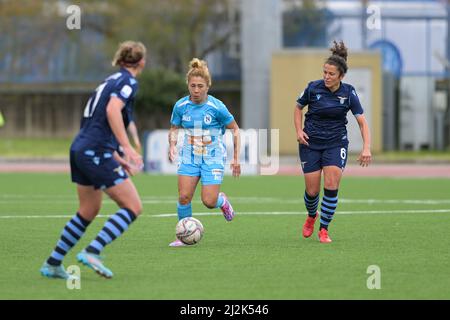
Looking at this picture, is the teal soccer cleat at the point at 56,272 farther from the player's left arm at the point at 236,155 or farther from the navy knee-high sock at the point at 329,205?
the navy knee-high sock at the point at 329,205

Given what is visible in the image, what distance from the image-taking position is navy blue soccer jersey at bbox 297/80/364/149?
1307 cm

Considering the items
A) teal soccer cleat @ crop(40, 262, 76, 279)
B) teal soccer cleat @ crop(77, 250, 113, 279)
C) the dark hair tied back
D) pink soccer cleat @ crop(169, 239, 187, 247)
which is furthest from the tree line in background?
teal soccer cleat @ crop(77, 250, 113, 279)

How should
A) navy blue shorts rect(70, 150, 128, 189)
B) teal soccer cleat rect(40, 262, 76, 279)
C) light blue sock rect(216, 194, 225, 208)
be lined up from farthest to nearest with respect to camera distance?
light blue sock rect(216, 194, 225, 208) < teal soccer cleat rect(40, 262, 76, 279) < navy blue shorts rect(70, 150, 128, 189)

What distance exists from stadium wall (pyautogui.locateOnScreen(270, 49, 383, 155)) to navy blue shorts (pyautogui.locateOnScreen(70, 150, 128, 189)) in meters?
27.5

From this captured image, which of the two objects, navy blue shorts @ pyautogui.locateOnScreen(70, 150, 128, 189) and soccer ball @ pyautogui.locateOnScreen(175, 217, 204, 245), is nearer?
navy blue shorts @ pyautogui.locateOnScreen(70, 150, 128, 189)

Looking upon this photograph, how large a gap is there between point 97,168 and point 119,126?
0.42 m

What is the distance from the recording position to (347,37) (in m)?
42.8

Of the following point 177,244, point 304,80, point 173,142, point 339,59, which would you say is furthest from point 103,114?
point 304,80

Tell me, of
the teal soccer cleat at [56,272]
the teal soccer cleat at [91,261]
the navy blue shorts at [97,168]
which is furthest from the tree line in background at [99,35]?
the teal soccer cleat at [91,261]

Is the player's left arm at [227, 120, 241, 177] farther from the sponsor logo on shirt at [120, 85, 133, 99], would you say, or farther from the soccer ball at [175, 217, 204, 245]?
the sponsor logo on shirt at [120, 85, 133, 99]

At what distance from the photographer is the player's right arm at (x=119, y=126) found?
9.61m

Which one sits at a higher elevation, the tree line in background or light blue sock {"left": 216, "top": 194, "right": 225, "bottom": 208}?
the tree line in background

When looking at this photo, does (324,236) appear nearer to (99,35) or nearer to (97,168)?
(97,168)

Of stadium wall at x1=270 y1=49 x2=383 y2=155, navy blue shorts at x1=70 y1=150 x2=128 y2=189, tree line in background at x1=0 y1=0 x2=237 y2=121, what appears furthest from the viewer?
tree line in background at x1=0 y1=0 x2=237 y2=121
